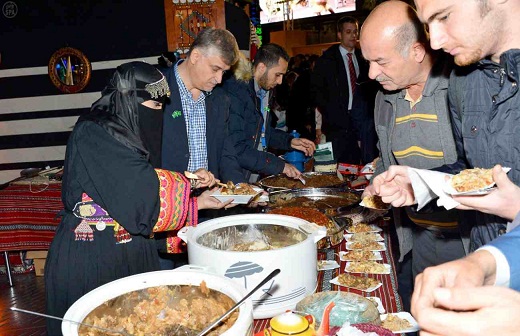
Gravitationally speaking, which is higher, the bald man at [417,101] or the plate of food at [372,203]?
the bald man at [417,101]

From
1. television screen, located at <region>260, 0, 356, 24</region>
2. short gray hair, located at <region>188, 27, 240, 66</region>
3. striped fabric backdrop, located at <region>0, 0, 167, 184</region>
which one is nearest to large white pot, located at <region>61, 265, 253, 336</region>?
short gray hair, located at <region>188, 27, 240, 66</region>

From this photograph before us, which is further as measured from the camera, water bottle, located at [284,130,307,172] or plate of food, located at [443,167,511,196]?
water bottle, located at [284,130,307,172]

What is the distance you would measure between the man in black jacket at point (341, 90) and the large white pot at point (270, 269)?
369 cm

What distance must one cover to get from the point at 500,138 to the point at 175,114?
6.21ft

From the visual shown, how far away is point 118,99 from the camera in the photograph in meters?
1.96

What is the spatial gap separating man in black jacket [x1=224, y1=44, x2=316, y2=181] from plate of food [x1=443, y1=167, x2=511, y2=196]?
1.96 m

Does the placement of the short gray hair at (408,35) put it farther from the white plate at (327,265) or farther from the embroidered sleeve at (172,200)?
the embroidered sleeve at (172,200)

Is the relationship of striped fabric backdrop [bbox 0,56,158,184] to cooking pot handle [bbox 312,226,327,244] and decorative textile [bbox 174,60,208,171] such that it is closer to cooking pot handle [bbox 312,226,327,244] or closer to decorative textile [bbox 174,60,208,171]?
decorative textile [bbox 174,60,208,171]

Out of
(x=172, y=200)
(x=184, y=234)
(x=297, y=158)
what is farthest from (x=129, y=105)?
(x=297, y=158)

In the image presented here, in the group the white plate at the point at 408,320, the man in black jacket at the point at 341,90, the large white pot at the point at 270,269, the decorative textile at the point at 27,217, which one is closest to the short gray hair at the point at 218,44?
the large white pot at the point at 270,269

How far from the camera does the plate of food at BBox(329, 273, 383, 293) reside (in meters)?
1.65

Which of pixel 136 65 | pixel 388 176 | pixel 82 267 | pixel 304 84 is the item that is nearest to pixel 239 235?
pixel 388 176

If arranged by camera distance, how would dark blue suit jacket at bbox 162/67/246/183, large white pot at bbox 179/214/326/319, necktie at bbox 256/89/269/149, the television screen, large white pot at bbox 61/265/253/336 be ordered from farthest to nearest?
1. the television screen
2. necktie at bbox 256/89/269/149
3. dark blue suit jacket at bbox 162/67/246/183
4. large white pot at bbox 179/214/326/319
5. large white pot at bbox 61/265/253/336

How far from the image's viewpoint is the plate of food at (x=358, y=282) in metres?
1.65
